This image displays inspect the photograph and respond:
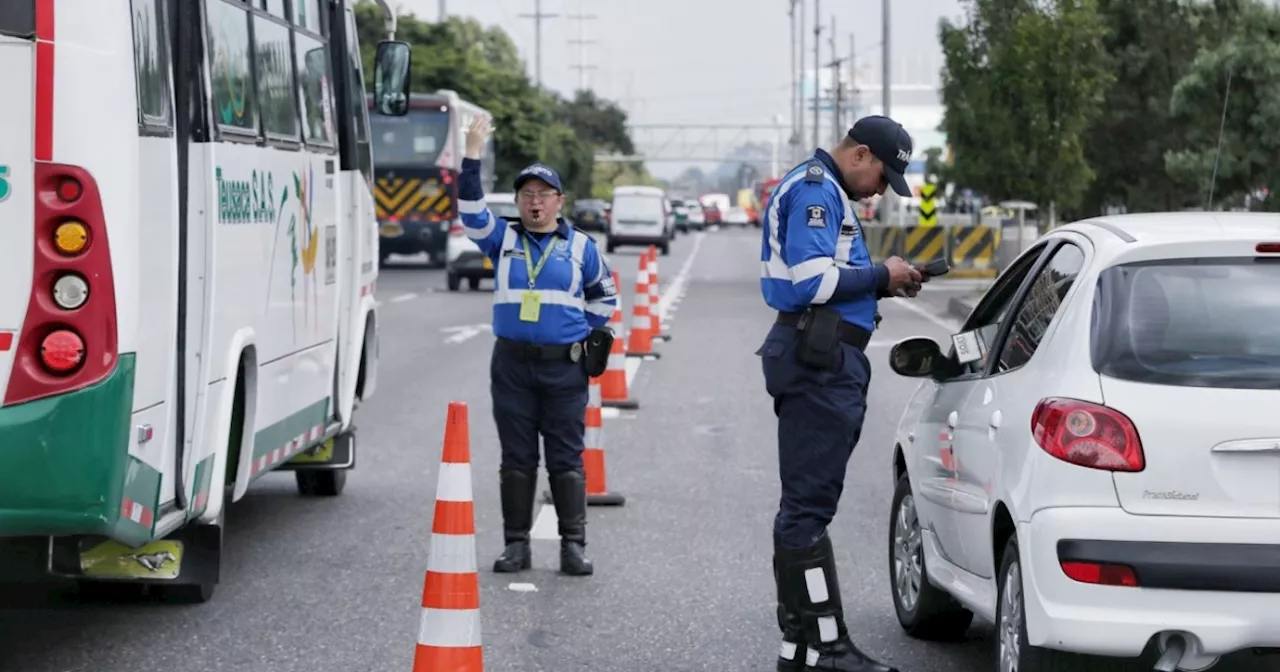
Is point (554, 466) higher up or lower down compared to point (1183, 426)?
lower down

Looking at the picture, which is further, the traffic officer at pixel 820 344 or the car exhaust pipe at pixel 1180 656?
the traffic officer at pixel 820 344

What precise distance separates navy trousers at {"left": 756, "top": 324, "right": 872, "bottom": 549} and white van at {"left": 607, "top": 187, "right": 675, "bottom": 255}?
52.1m

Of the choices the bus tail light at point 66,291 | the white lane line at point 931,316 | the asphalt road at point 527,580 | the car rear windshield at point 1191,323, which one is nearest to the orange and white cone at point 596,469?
the asphalt road at point 527,580

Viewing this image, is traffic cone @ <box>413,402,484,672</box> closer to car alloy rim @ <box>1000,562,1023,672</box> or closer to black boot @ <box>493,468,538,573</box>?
car alloy rim @ <box>1000,562,1023,672</box>

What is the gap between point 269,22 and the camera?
8828mm

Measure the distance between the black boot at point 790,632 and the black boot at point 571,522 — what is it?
223cm

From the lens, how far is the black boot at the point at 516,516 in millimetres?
9141

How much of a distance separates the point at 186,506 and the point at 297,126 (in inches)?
104

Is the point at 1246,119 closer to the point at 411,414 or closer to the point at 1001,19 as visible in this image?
the point at 411,414

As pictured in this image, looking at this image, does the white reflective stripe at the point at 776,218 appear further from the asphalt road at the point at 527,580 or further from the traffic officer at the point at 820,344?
the asphalt road at the point at 527,580

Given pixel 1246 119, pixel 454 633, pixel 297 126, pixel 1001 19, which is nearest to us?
pixel 454 633

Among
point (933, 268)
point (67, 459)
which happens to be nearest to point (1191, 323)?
point (933, 268)

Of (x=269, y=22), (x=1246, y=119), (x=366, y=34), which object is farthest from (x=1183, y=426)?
(x=366, y=34)

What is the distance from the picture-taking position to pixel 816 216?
668 centimetres
